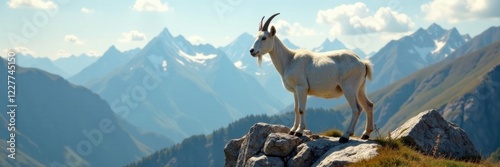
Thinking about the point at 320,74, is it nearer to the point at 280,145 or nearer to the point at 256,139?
the point at 280,145

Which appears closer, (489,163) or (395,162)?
(395,162)

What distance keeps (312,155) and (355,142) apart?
1699 mm

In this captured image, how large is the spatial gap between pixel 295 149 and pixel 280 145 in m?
0.65

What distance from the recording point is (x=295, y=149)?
19453 mm

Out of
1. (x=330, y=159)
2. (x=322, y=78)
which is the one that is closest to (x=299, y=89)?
(x=322, y=78)

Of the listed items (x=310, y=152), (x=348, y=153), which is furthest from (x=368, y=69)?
(x=348, y=153)

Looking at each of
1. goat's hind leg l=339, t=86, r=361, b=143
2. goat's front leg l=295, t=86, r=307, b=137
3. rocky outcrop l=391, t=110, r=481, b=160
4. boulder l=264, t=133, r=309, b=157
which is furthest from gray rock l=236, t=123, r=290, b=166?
rocky outcrop l=391, t=110, r=481, b=160

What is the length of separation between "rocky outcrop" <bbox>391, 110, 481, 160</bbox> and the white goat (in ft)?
5.46

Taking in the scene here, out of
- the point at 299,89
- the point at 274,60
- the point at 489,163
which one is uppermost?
the point at 274,60

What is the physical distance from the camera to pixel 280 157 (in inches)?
765

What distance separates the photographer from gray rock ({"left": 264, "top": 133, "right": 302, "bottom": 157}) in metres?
19.3

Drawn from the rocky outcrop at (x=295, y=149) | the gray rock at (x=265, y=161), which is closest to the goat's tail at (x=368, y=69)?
the rocky outcrop at (x=295, y=149)

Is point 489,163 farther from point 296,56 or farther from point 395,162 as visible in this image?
point 296,56

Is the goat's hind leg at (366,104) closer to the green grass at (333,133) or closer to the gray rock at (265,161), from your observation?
the green grass at (333,133)
